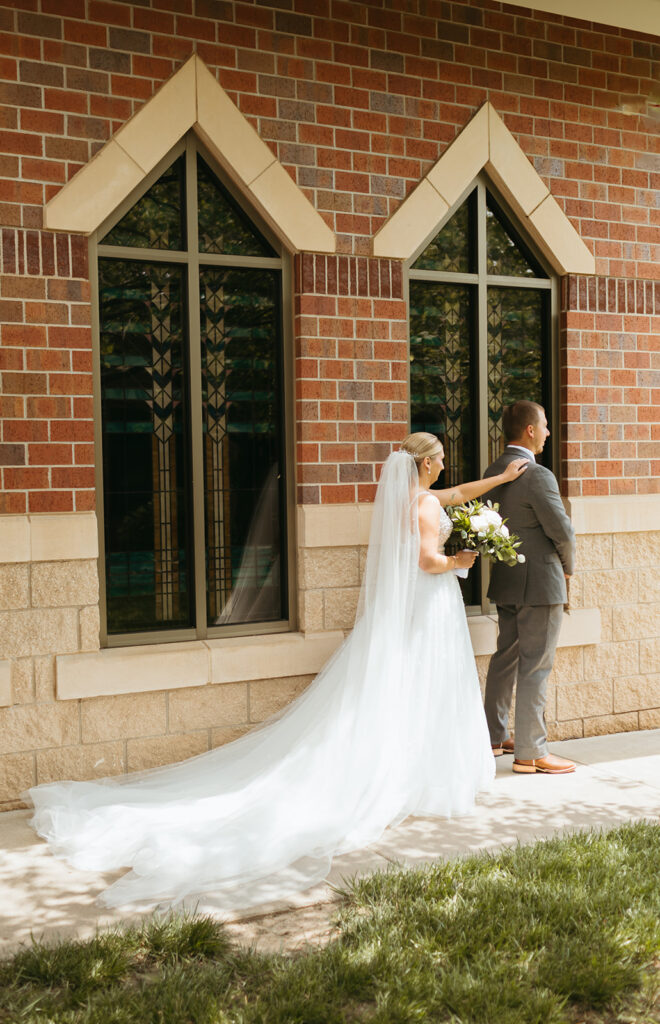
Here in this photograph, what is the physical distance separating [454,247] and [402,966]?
14.9ft

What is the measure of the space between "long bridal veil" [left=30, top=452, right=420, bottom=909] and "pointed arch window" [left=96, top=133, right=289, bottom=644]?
2.61 ft

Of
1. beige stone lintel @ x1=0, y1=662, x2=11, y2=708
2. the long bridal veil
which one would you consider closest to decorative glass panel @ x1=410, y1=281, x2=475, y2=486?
the long bridal veil

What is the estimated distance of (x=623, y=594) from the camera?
686 cm

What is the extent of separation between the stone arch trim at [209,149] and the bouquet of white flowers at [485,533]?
1767mm

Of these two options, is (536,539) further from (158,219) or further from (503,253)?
(158,219)

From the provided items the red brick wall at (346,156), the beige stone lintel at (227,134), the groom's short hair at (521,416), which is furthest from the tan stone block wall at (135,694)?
the beige stone lintel at (227,134)

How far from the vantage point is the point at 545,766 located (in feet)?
19.0

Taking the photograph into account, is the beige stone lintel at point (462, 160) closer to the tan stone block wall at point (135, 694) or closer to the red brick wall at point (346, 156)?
the red brick wall at point (346, 156)

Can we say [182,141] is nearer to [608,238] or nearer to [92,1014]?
[608,238]

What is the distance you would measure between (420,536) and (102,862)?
2.35 m

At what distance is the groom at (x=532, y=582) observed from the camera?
5770mm

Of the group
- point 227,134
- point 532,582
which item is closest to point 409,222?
point 227,134

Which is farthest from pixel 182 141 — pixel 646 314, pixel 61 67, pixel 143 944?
pixel 143 944

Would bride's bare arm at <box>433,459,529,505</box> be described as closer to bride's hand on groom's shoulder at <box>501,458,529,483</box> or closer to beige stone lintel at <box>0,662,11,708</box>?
bride's hand on groom's shoulder at <box>501,458,529,483</box>
